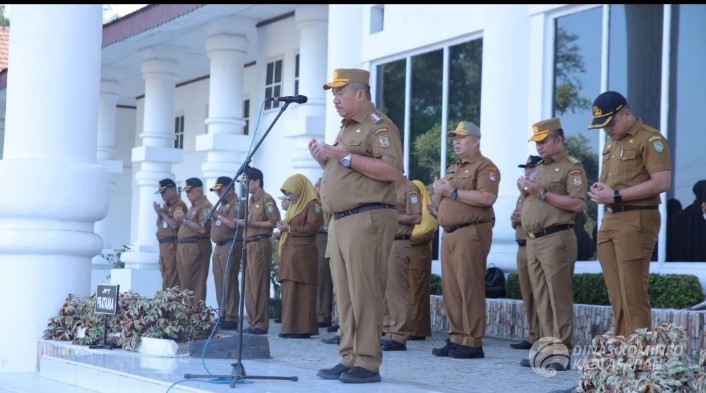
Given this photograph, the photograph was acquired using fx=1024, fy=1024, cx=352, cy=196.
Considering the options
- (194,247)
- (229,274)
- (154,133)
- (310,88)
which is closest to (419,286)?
(229,274)

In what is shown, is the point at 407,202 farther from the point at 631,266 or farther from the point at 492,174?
the point at 631,266

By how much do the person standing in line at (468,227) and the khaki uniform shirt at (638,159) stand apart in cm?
187

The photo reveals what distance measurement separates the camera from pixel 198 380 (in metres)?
6.93

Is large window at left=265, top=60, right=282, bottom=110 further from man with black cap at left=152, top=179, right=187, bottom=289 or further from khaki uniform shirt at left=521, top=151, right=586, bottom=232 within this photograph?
khaki uniform shirt at left=521, top=151, right=586, bottom=232

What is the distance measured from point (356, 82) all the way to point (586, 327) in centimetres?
432

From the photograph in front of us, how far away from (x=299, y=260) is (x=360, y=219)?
4752 mm

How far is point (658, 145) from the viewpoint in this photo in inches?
276

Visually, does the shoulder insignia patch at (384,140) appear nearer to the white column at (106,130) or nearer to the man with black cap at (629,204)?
the man with black cap at (629,204)

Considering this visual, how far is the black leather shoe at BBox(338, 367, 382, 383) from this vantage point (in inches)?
267

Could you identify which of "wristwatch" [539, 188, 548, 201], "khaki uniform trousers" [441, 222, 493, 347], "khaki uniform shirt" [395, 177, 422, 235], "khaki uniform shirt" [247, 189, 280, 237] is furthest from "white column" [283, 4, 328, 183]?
"wristwatch" [539, 188, 548, 201]

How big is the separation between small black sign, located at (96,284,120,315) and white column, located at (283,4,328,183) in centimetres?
649

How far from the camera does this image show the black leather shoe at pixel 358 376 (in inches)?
267

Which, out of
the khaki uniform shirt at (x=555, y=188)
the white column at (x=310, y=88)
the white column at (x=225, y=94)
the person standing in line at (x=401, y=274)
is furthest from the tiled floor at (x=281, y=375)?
the white column at (x=225, y=94)

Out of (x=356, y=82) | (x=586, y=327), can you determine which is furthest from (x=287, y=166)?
(x=356, y=82)
